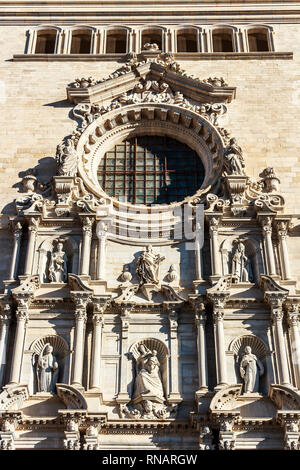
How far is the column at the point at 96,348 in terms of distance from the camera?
61.5 feet

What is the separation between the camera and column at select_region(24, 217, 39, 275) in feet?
68.3

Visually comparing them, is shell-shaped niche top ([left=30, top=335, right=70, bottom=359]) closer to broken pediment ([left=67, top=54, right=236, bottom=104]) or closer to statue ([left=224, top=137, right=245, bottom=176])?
statue ([left=224, top=137, right=245, bottom=176])

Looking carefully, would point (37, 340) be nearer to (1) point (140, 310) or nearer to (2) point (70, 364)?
(2) point (70, 364)

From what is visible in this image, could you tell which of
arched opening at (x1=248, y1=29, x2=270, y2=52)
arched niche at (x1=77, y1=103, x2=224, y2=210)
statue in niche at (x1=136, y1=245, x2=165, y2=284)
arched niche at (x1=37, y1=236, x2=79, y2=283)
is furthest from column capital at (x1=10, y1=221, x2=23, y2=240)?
arched opening at (x1=248, y1=29, x2=270, y2=52)

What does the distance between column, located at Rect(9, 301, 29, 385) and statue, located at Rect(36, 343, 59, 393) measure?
55 cm

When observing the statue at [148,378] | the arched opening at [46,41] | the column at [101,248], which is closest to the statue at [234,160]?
the column at [101,248]

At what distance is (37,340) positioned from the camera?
64.5 ft

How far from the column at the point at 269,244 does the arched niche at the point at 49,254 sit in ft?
17.7

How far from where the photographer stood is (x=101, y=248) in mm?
21344

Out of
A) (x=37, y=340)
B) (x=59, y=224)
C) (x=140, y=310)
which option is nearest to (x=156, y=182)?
(x=59, y=224)

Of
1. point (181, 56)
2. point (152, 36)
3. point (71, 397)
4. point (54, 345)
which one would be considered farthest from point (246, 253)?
point (152, 36)

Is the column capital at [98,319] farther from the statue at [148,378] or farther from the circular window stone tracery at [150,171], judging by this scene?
the circular window stone tracery at [150,171]

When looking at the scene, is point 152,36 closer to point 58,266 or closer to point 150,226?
point 150,226
